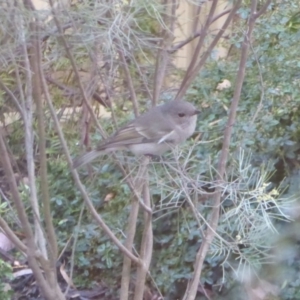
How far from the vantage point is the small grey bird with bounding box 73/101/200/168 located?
2.97 metres

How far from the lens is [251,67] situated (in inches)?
165

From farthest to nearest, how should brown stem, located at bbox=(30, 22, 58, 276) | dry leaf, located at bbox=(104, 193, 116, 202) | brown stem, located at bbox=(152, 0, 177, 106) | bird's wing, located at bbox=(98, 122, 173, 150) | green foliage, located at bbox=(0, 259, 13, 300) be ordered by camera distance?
dry leaf, located at bbox=(104, 193, 116, 202)
green foliage, located at bbox=(0, 259, 13, 300)
bird's wing, located at bbox=(98, 122, 173, 150)
brown stem, located at bbox=(152, 0, 177, 106)
brown stem, located at bbox=(30, 22, 58, 276)

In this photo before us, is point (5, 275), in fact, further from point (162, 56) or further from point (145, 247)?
point (162, 56)

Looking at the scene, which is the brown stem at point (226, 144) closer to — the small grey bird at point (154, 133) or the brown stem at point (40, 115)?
the small grey bird at point (154, 133)

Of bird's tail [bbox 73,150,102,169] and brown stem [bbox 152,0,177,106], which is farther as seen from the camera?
bird's tail [bbox 73,150,102,169]

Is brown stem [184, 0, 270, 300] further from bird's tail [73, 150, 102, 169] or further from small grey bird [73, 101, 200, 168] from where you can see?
bird's tail [73, 150, 102, 169]

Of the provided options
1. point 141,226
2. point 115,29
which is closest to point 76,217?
point 141,226

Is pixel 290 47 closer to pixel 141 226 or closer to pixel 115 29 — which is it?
pixel 141 226

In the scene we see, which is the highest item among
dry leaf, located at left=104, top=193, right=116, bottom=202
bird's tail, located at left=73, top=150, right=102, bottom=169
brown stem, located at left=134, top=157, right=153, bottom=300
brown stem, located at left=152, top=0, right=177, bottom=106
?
brown stem, located at left=152, top=0, right=177, bottom=106

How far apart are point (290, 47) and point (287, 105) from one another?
0.39 metres

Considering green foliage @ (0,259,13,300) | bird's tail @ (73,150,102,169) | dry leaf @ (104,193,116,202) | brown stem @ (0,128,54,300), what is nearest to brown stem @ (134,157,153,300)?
bird's tail @ (73,150,102,169)

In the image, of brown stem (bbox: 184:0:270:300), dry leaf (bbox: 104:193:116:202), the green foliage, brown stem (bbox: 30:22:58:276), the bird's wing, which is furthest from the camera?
dry leaf (bbox: 104:193:116:202)

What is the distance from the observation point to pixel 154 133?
3104 millimetres

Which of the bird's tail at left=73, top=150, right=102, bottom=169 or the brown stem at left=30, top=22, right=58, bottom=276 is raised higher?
the brown stem at left=30, top=22, right=58, bottom=276
